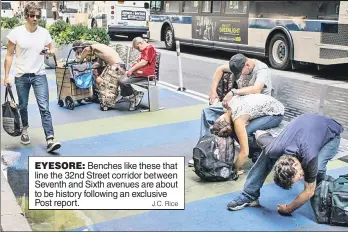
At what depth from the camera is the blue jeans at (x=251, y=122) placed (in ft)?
16.9

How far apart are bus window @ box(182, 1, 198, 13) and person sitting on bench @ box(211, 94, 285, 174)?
11754 mm

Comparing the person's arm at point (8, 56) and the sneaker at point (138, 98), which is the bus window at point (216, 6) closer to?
the sneaker at point (138, 98)

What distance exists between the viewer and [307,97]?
6.18m

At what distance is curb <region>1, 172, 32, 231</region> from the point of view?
12.9 ft

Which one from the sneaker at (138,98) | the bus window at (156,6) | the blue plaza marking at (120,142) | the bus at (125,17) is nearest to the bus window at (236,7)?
the bus window at (156,6)

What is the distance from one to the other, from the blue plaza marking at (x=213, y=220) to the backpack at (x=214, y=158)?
17.7 inches

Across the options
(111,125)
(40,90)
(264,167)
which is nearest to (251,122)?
(264,167)

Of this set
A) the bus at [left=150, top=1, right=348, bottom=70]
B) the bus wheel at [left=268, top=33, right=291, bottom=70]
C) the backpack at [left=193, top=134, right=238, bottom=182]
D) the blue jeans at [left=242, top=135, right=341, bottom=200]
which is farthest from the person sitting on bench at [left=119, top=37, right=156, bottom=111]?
the bus wheel at [left=268, top=33, right=291, bottom=70]

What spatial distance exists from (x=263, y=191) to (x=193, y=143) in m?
1.78

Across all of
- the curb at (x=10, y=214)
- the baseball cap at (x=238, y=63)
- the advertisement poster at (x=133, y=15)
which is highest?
the advertisement poster at (x=133, y=15)

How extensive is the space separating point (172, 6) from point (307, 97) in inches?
501

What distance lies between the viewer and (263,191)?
15.6 ft

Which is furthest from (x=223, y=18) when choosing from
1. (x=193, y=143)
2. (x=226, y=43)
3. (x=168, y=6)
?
(x=193, y=143)

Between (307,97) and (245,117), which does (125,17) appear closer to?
(307,97)
